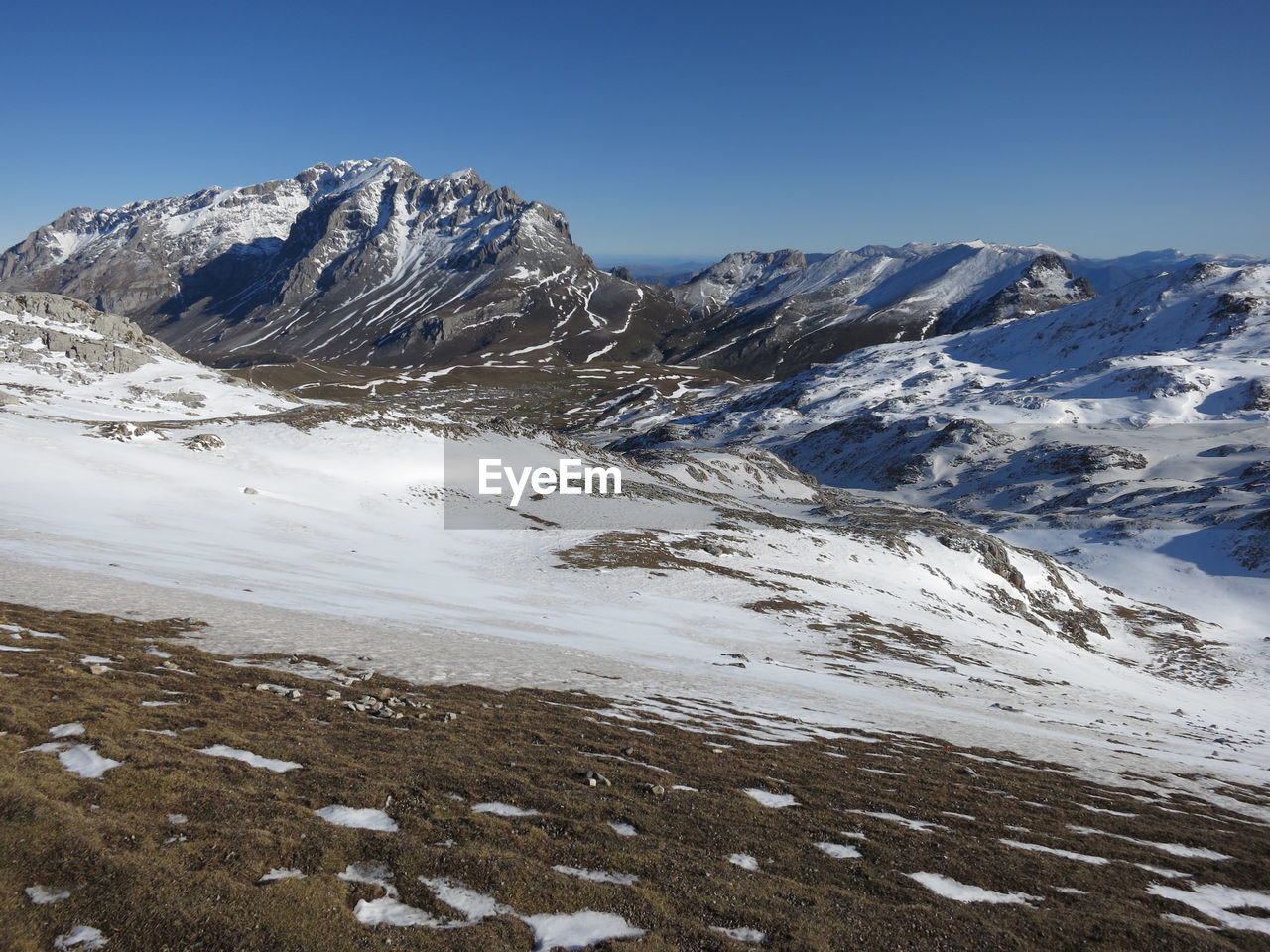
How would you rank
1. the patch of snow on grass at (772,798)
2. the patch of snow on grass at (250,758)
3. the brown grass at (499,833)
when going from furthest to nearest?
the patch of snow on grass at (772,798) → the patch of snow on grass at (250,758) → the brown grass at (499,833)

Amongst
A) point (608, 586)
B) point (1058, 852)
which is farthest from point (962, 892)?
point (608, 586)

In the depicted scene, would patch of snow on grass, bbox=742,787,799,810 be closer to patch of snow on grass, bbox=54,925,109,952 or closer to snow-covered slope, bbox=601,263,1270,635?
patch of snow on grass, bbox=54,925,109,952

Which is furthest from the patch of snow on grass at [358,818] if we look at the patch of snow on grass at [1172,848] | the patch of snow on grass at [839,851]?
the patch of snow on grass at [1172,848]

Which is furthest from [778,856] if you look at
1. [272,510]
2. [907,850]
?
[272,510]

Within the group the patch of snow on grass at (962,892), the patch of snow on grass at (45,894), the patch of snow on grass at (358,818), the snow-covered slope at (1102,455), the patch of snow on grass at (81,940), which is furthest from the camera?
the snow-covered slope at (1102,455)

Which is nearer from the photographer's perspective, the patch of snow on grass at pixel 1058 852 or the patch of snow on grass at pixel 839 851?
the patch of snow on grass at pixel 839 851

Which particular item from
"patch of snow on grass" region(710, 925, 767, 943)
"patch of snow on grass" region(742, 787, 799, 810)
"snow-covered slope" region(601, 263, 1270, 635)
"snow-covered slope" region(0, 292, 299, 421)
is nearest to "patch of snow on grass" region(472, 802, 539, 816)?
"patch of snow on grass" region(710, 925, 767, 943)

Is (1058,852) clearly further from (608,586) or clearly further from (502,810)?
(608,586)

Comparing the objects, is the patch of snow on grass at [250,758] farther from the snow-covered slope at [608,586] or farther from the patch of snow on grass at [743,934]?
the snow-covered slope at [608,586]
